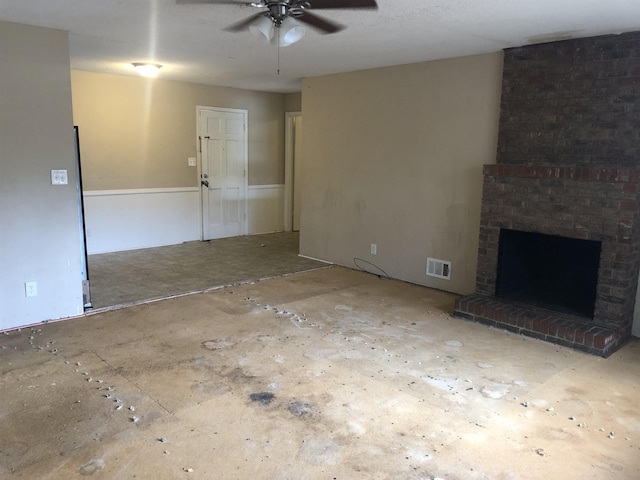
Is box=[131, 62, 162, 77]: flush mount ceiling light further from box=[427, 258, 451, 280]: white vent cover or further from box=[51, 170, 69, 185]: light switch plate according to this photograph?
box=[427, 258, 451, 280]: white vent cover

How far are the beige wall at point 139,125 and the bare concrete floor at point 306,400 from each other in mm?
2979

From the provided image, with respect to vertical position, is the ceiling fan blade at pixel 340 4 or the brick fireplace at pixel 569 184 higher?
the ceiling fan blade at pixel 340 4

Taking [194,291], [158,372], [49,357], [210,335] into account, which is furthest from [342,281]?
[49,357]

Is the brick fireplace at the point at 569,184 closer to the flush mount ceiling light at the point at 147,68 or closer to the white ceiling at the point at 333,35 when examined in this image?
the white ceiling at the point at 333,35

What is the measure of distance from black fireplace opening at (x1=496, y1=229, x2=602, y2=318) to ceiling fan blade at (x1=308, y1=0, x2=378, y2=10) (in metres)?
2.48

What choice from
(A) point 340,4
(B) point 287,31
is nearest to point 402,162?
(A) point 340,4

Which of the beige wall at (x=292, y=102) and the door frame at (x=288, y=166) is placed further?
the door frame at (x=288, y=166)

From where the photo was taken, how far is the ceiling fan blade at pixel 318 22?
3023 mm

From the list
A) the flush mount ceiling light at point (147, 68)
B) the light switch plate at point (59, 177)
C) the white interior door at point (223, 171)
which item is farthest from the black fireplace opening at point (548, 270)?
the white interior door at point (223, 171)

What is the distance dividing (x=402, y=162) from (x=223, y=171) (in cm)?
342

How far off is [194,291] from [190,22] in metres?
2.56

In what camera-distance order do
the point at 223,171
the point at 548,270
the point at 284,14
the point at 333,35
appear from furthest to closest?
the point at 223,171
the point at 548,270
the point at 333,35
the point at 284,14

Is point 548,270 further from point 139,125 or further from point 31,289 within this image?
point 139,125

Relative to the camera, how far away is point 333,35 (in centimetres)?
398
